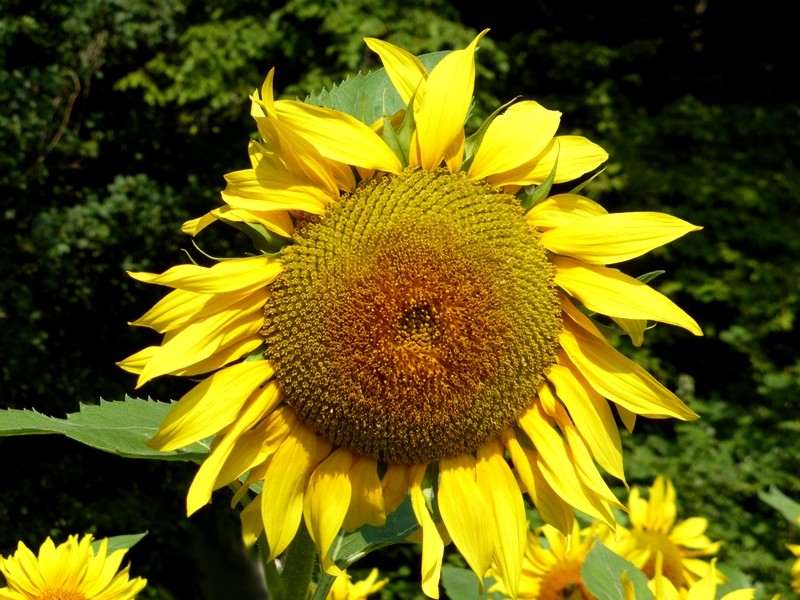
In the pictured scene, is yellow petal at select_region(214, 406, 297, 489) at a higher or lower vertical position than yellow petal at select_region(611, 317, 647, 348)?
higher

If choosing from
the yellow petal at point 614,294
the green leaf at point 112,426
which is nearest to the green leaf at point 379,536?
the green leaf at point 112,426

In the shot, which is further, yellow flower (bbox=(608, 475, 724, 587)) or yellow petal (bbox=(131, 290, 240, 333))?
yellow flower (bbox=(608, 475, 724, 587))

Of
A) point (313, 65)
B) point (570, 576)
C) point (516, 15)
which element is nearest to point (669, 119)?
point (516, 15)

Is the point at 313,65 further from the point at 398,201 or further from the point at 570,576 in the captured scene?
the point at 398,201

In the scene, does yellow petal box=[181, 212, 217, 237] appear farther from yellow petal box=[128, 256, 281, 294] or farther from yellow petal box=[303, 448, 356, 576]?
yellow petal box=[303, 448, 356, 576]

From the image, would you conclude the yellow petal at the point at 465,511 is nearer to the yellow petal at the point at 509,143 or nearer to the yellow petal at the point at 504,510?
the yellow petal at the point at 504,510

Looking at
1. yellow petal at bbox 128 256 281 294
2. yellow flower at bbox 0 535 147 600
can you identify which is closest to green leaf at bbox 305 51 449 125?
yellow petal at bbox 128 256 281 294
